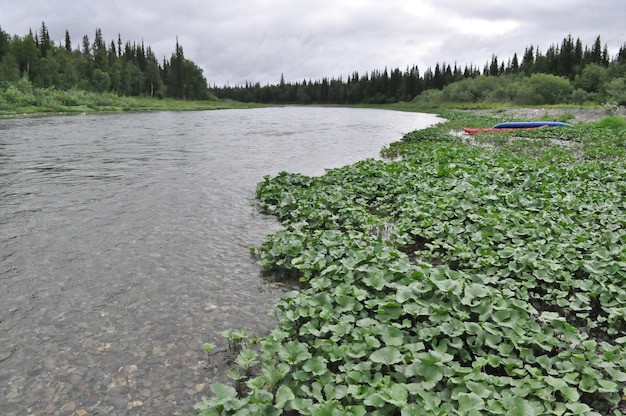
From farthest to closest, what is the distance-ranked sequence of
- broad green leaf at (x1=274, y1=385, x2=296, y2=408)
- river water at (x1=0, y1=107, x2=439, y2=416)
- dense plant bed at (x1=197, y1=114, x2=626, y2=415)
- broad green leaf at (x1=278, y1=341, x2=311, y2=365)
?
1. river water at (x1=0, y1=107, x2=439, y2=416)
2. broad green leaf at (x1=278, y1=341, x2=311, y2=365)
3. dense plant bed at (x1=197, y1=114, x2=626, y2=415)
4. broad green leaf at (x1=274, y1=385, x2=296, y2=408)

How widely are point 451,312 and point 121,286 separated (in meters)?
5.36

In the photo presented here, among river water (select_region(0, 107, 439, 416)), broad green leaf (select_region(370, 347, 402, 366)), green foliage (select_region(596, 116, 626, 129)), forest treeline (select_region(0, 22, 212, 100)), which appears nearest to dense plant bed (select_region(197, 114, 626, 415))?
broad green leaf (select_region(370, 347, 402, 366))

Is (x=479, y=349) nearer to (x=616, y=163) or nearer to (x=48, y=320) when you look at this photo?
(x=48, y=320)

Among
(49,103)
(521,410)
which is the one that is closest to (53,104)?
(49,103)

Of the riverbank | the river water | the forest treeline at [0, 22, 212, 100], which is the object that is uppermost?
the forest treeline at [0, 22, 212, 100]

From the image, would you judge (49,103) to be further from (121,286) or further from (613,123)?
(613,123)

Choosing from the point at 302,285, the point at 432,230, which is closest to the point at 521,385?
the point at 302,285

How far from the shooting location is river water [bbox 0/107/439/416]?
16.0 feet

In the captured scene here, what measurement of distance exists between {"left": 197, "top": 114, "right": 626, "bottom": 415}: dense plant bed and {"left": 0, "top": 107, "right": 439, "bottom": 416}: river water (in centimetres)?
74

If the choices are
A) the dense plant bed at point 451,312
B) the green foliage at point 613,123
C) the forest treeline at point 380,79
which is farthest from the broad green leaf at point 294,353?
the forest treeline at point 380,79

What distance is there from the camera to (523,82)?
85688 mm

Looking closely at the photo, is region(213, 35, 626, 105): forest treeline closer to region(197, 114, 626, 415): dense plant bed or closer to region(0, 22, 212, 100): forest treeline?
region(197, 114, 626, 415): dense plant bed

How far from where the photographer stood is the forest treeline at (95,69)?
8031 cm

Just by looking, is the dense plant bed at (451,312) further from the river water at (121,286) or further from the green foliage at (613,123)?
the green foliage at (613,123)
